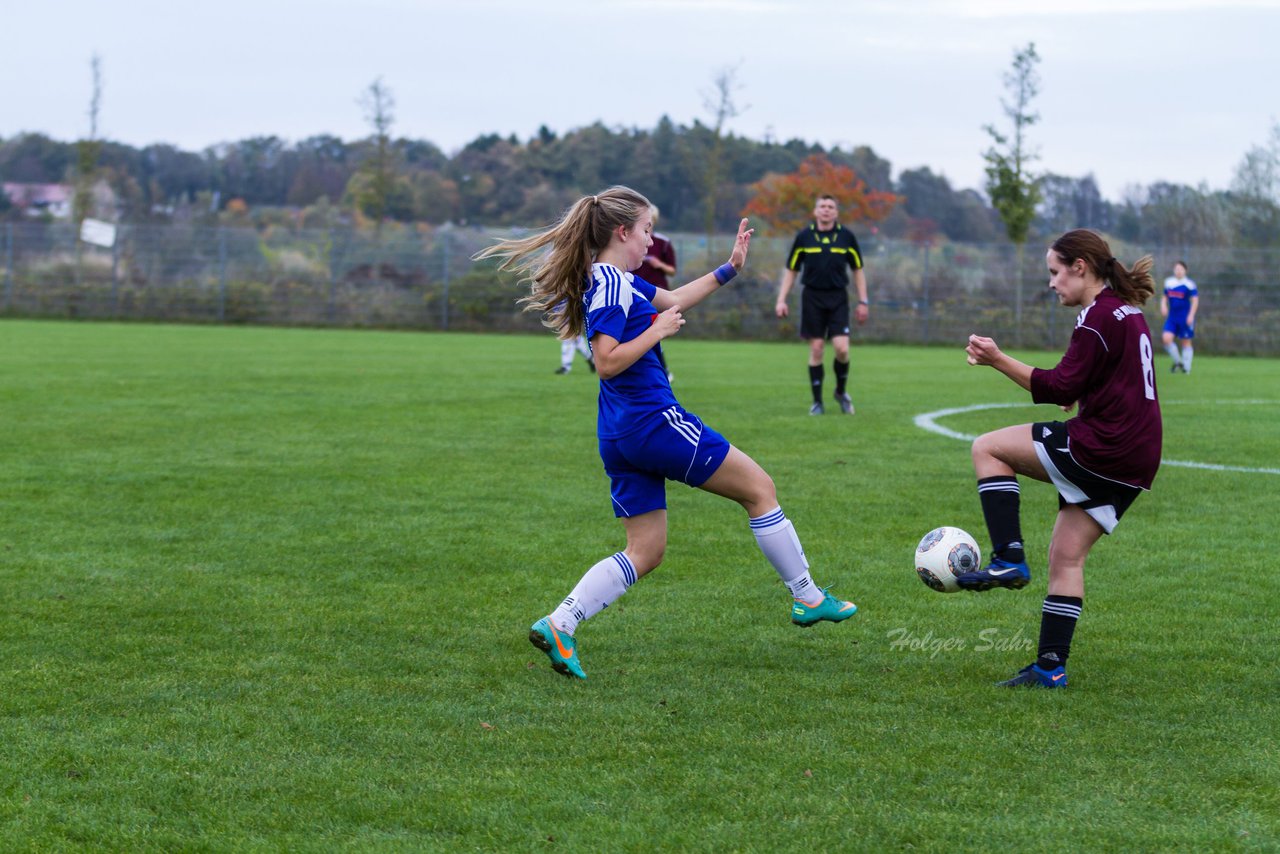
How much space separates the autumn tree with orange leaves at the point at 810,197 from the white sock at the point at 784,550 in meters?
49.9

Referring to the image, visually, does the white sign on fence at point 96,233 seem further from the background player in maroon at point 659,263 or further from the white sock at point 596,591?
the white sock at point 596,591

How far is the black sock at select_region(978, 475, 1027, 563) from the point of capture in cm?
467

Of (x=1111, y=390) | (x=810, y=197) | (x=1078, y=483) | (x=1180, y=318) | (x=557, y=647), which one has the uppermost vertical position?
(x=810, y=197)

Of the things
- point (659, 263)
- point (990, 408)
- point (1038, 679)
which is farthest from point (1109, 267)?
point (659, 263)

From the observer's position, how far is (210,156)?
10050 centimetres

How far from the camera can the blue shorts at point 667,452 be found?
4719 mm

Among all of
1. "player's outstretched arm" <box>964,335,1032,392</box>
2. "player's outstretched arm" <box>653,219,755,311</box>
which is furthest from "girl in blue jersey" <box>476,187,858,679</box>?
"player's outstretched arm" <box>964,335,1032,392</box>

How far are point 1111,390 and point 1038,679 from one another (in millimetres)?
1027

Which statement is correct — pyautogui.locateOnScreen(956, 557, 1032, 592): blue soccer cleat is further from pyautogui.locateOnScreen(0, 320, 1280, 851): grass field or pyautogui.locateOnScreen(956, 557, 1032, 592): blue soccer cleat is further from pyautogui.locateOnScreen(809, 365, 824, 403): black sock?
pyautogui.locateOnScreen(809, 365, 824, 403): black sock

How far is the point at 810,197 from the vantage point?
55062 mm

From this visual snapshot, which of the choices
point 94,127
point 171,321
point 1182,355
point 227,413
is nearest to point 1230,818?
point 227,413

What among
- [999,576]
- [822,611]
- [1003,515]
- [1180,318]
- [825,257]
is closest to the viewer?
[999,576]

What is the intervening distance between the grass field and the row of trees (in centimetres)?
3894

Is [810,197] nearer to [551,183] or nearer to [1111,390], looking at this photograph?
[551,183]
